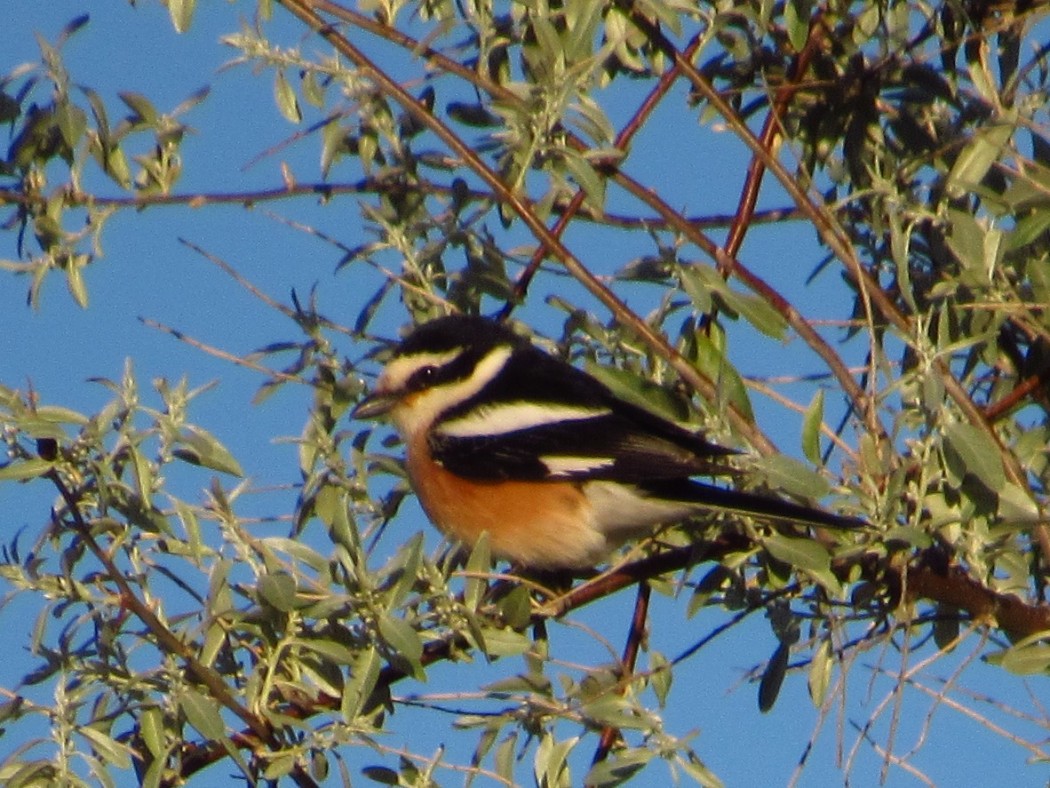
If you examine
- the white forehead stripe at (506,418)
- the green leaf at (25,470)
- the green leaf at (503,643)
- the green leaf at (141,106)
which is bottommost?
the green leaf at (503,643)

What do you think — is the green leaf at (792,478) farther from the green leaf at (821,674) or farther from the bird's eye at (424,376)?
the bird's eye at (424,376)

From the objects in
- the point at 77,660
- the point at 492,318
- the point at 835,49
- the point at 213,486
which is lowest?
the point at 77,660

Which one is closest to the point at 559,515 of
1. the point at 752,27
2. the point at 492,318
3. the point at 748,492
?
the point at 492,318

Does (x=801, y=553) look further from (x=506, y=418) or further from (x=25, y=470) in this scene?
(x=506, y=418)

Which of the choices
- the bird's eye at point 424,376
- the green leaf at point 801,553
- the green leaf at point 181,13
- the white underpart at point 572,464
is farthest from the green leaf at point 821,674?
the green leaf at point 181,13

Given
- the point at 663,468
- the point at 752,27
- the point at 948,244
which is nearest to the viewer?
the point at 948,244

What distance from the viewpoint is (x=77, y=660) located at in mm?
2568

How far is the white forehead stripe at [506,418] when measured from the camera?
3.66 m

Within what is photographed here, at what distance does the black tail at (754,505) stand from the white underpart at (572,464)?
403 millimetres

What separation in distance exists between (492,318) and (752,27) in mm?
747

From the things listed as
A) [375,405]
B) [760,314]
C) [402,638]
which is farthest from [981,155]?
[375,405]

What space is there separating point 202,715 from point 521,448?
1.48m

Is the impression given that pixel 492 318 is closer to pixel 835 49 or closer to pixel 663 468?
pixel 663 468

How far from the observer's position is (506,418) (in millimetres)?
3844
